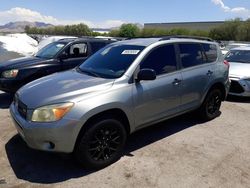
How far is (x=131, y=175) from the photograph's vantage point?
3928 millimetres

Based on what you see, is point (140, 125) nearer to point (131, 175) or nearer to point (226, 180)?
point (131, 175)

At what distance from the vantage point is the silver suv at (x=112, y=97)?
3736mm

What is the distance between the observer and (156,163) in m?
4.29

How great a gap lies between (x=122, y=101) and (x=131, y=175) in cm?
99

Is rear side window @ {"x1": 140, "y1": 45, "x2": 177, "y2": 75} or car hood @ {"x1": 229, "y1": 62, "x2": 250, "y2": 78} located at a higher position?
rear side window @ {"x1": 140, "y1": 45, "x2": 177, "y2": 75}

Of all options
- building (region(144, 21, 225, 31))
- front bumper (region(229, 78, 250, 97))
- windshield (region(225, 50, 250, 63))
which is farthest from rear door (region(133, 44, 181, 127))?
building (region(144, 21, 225, 31))

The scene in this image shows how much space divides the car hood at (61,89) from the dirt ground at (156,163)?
90 cm

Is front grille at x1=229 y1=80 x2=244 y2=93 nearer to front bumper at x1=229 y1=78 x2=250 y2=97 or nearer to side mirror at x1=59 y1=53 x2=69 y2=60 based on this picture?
front bumper at x1=229 y1=78 x2=250 y2=97

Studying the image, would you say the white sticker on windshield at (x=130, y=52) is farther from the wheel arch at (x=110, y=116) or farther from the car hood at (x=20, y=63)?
the car hood at (x=20, y=63)

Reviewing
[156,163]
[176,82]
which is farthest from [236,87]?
[156,163]

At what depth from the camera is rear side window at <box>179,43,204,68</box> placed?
211 inches

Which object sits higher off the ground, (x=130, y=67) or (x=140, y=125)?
(x=130, y=67)

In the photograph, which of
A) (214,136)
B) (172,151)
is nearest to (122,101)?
(172,151)

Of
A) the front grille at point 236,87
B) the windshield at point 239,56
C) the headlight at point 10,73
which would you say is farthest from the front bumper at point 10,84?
the windshield at point 239,56
